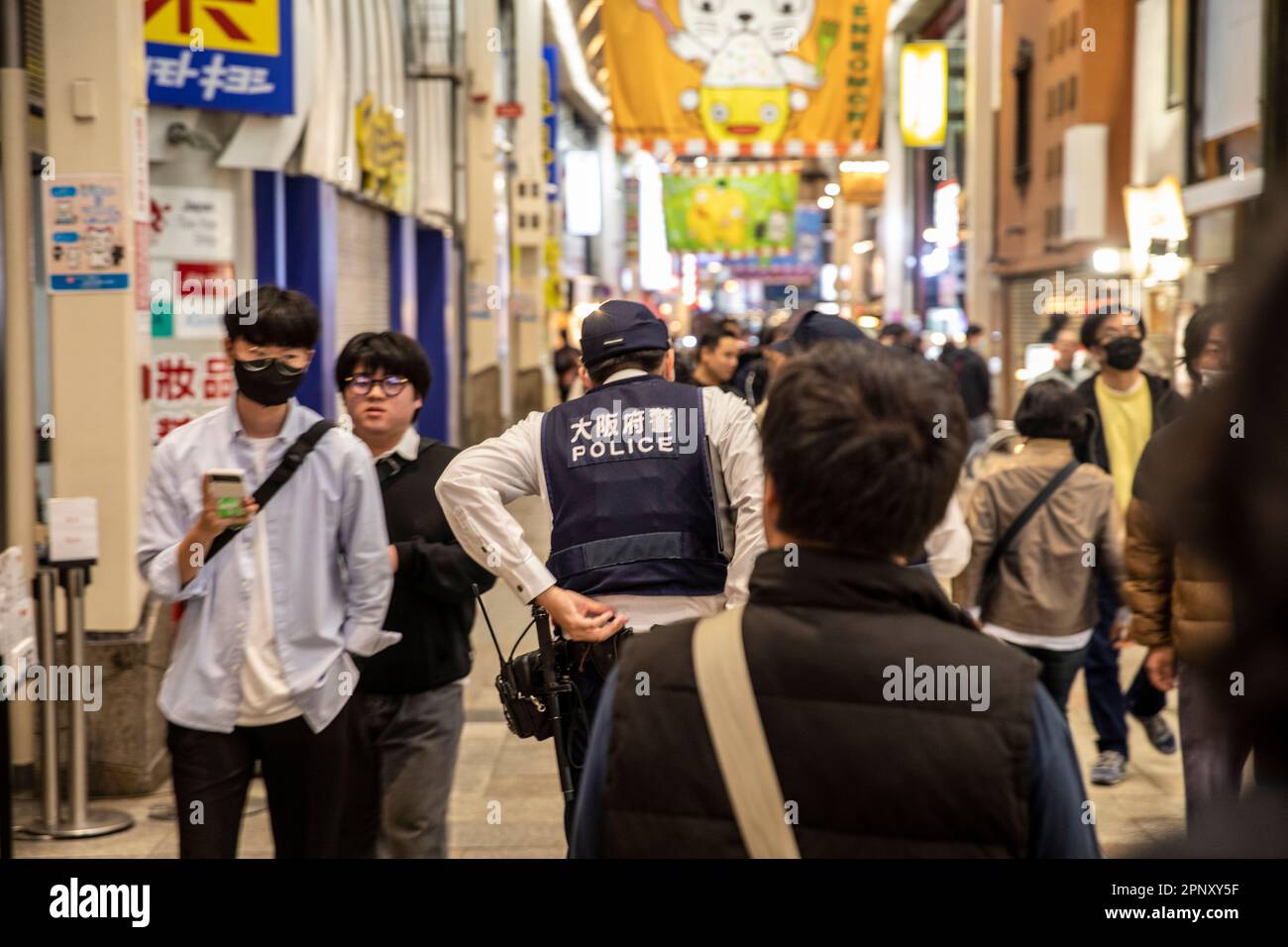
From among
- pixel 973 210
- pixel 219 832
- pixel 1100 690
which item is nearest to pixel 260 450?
pixel 219 832

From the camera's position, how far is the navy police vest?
13.2 feet

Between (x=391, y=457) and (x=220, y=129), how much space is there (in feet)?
Result: 17.6

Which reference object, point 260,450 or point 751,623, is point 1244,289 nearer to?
point 751,623

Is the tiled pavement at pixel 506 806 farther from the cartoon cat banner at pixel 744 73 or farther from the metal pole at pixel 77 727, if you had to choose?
the cartoon cat banner at pixel 744 73

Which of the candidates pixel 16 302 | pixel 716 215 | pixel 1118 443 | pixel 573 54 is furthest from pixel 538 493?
pixel 573 54

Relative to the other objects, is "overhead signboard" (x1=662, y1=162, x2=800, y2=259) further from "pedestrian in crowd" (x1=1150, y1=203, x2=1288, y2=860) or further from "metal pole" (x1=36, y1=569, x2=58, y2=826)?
"pedestrian in crowd" (x1=1150, y1=203, x2=1288, y2=860)

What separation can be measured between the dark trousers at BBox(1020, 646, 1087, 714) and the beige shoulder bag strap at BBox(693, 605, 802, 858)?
4.22 m

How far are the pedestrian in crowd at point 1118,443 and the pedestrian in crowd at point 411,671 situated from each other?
3464mm

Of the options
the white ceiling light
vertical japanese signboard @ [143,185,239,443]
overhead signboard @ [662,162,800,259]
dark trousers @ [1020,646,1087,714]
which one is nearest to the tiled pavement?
dark trousers @ [1020,646,1087,714]

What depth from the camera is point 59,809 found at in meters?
6.11

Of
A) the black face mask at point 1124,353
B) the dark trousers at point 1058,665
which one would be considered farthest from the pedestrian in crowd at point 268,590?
the black face mask at point 1124,353

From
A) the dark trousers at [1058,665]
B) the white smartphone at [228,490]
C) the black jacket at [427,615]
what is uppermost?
the white smartphone at [228,490]

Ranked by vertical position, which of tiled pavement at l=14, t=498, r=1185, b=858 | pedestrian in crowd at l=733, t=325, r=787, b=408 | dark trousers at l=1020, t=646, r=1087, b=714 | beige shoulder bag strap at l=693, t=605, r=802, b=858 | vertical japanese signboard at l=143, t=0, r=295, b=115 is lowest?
tiled pavement at l=14, t=498, r=1185, b=858

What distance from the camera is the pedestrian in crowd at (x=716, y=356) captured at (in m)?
9.40
